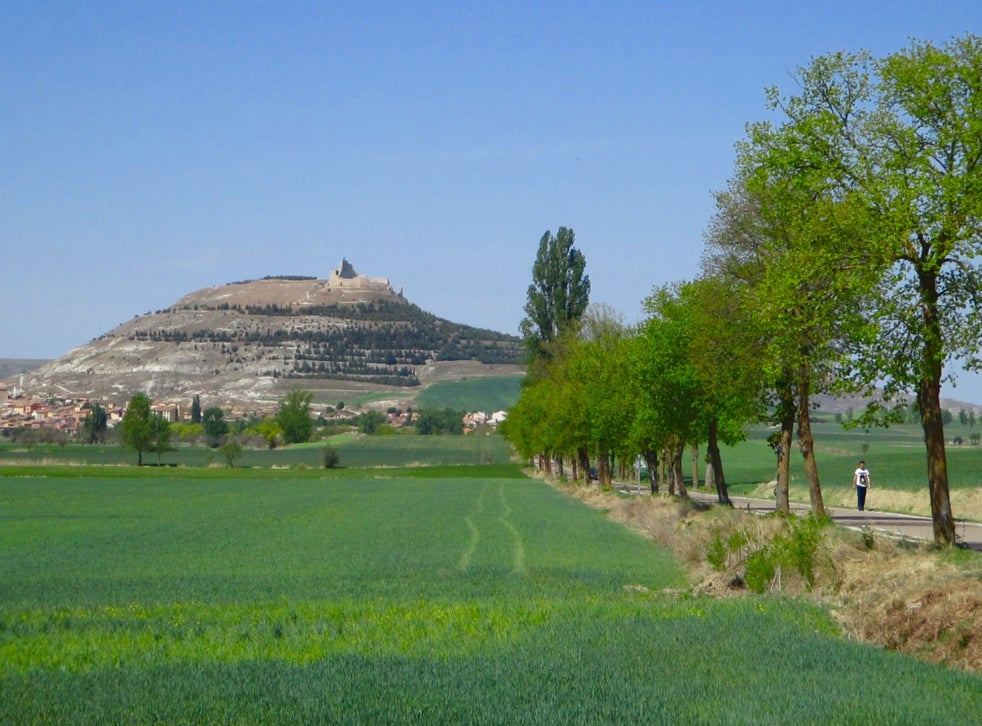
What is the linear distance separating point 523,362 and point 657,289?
43.3 meters

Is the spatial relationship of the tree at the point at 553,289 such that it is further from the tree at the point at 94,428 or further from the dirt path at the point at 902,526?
the tree at the point at 94,428

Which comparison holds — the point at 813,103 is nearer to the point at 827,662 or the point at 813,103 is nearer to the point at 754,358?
the point at 754,358

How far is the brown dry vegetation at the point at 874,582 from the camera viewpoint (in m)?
13.3

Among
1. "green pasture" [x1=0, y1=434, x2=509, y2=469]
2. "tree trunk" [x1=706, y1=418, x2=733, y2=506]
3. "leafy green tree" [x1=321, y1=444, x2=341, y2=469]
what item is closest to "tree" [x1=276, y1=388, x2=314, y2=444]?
"green pasture" [x1=0, y1=434, x2=509, y2=469]

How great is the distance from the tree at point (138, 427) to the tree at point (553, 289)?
67.7 meters

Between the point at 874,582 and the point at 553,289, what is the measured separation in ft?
232

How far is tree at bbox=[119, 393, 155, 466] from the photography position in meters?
139

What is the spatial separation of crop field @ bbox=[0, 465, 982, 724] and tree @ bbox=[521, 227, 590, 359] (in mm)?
55559

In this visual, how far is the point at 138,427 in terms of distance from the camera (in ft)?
457

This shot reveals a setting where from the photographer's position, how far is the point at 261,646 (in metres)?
13.8

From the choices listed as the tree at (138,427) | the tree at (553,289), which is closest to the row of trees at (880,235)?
the tree at (553,289)

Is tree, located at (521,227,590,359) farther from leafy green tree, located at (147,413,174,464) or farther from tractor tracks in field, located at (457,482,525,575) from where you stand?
leafy green tree, located at (147,413,174,464)

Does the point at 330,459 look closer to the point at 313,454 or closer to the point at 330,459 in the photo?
the point at 330,459

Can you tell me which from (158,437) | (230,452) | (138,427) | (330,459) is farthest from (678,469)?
(158,437)
